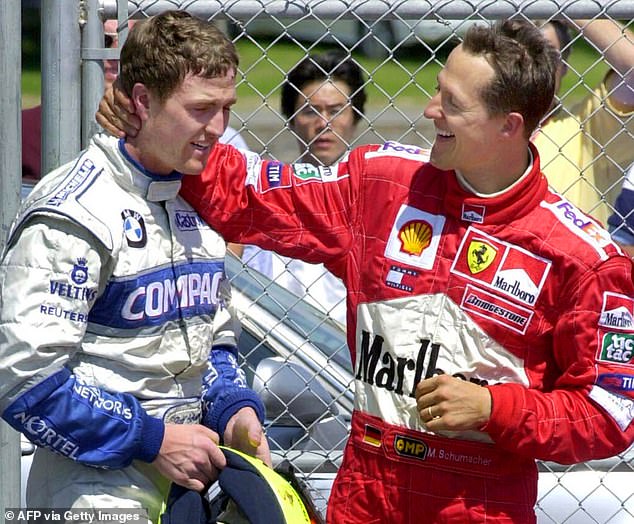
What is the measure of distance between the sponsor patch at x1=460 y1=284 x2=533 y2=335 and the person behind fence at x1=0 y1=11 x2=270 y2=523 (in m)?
0.57

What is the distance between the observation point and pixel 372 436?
261 cm

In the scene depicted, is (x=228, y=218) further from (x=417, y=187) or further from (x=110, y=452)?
(x=110, y=452)

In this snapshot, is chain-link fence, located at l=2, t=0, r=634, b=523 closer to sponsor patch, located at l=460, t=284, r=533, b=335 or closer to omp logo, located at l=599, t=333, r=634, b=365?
sponsor patch, located at l=460, t=284, r=533, b=335

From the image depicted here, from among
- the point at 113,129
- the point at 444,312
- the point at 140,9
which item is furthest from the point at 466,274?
the point at 140,9

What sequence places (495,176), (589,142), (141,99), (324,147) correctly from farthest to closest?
(324,147) → (589,142) → (495,176) → (141,99)

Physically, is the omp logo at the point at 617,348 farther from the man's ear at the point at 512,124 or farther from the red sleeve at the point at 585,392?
the man's ear at the point at 512,124

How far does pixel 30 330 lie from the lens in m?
2.18

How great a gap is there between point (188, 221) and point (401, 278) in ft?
1.66

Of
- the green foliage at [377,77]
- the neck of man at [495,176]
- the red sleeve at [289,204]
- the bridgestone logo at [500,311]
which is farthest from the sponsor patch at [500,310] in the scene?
the green foliage at [377,77]

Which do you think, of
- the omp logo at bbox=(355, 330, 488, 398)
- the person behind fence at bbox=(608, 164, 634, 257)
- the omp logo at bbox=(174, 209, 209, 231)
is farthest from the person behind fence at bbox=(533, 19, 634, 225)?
the omp logo at bbox=(174, 209, 209, 231)

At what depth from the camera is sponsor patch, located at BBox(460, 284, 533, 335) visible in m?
2.53

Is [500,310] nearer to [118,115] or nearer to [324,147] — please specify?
[118,115]

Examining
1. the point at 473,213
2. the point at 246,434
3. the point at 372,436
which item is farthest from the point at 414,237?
the point at 246,434

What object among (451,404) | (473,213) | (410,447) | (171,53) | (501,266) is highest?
(171,53)
